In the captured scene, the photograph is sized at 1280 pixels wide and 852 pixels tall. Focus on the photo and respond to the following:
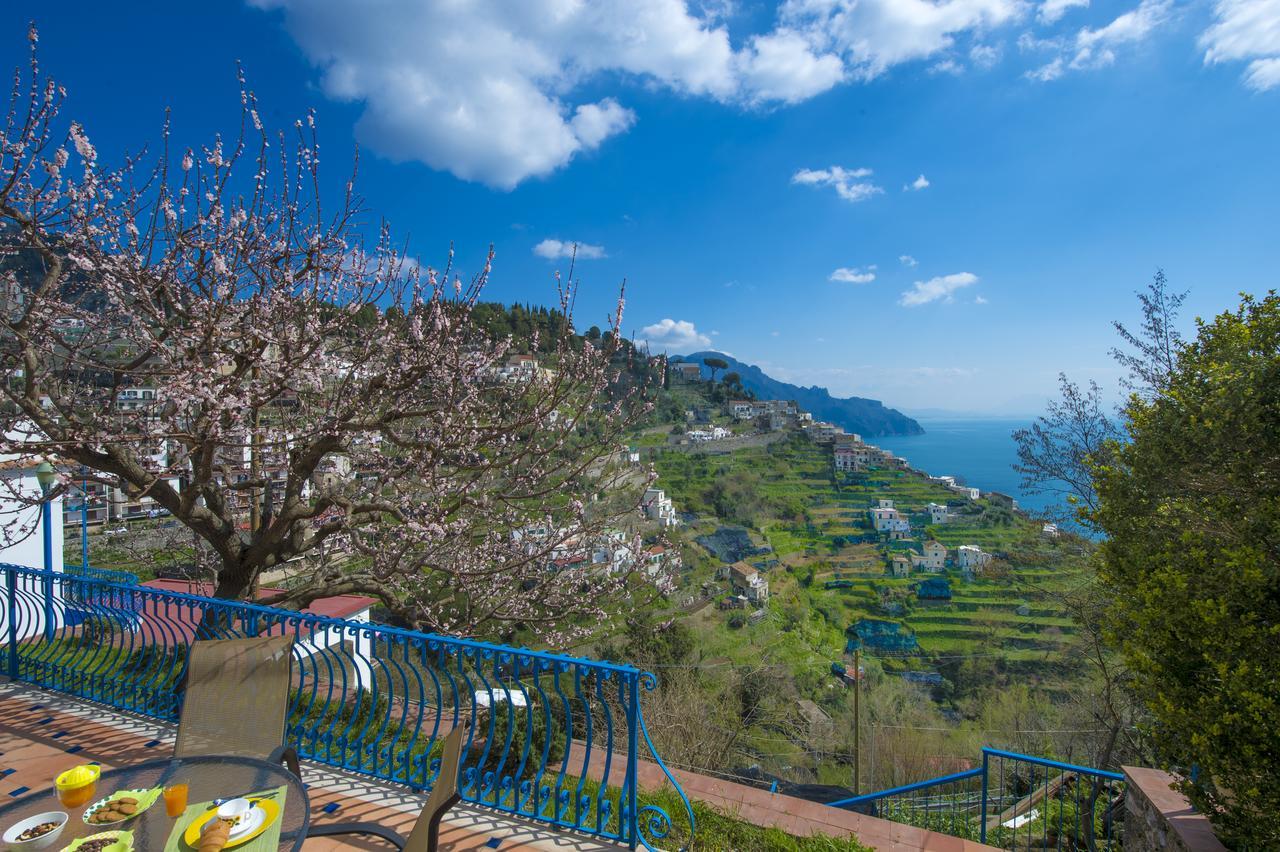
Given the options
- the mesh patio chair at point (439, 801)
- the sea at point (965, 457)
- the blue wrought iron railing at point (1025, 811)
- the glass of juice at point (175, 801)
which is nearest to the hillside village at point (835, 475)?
the blue wrought iron railing at point (1025, 811)

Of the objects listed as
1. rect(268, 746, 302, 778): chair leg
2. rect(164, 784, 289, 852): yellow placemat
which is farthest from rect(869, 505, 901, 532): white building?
rect(164, 784, 289, 852): yellow placemat

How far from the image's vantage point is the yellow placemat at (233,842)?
1907 mm

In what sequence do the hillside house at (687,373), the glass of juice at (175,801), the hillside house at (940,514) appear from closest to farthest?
the glass of juice at (175,801) < the hillside house at (940,514) < the hillside house at (687,373)

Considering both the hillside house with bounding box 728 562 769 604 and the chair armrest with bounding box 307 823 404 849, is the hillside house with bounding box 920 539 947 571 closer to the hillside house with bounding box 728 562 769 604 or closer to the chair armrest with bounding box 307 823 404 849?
the hillside house with bounding box 728 562 769 604

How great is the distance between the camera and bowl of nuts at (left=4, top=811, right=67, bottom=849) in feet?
5.90

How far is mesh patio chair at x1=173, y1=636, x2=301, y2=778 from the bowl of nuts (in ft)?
3.31

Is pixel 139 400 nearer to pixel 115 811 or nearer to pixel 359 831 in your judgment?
pixel 115 811

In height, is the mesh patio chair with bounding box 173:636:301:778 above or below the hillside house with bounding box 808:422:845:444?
below

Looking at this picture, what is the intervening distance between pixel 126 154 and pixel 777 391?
134 meters

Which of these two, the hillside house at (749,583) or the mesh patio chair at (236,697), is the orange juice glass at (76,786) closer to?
the mesh patio chair at (236,697)

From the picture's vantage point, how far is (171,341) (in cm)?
506

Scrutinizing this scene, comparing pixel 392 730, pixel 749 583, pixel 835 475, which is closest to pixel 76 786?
pixel 392 730

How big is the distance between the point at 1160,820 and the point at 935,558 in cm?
4044

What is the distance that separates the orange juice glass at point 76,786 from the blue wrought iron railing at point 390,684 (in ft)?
3.51
